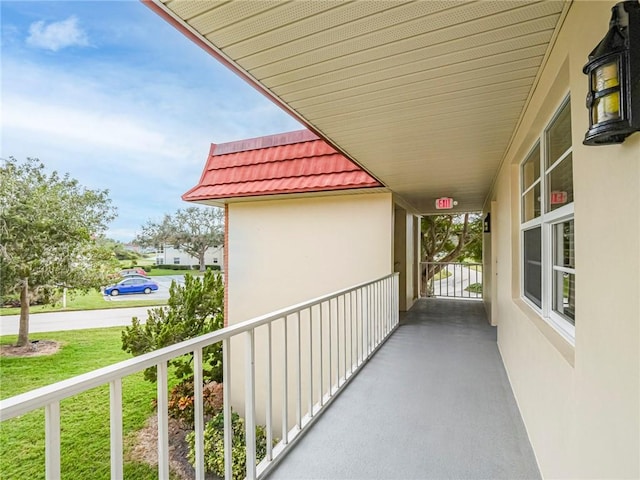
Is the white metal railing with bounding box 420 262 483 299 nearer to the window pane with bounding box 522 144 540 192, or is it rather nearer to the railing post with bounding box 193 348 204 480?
the window pane with bounding box 522 144 540 192

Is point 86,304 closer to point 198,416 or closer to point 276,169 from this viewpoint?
point 276,169

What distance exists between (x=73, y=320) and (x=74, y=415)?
5982 millimetres

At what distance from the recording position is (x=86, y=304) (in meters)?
8.87

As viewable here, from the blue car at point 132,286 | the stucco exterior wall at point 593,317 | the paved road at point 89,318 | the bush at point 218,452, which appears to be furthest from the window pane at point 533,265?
the blue car at point 132,286

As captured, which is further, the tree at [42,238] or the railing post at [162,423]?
the tree at [42,238]

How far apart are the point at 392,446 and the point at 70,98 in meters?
18.7

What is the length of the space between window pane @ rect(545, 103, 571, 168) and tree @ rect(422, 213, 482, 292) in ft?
31.3

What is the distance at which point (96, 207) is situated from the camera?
32.1 feet

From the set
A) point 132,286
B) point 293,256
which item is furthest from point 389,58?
point 132,286

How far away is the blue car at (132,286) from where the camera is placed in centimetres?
957

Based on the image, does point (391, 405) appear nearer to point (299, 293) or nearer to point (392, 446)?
point (392, 446)

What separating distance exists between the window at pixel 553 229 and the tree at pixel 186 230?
10.2m

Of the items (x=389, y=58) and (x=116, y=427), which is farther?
(x=389, y=58)

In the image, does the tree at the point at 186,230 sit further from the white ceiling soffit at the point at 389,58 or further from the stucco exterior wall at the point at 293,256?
the white ceiling soffit at the point at 389,58
